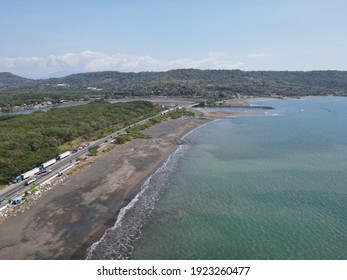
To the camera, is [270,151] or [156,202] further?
[270,151]

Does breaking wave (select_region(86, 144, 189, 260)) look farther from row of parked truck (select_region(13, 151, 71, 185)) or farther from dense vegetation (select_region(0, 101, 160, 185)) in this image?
dense vegetation (select_region(0, 101, 160, 185))

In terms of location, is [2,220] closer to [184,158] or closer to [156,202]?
[156,202]

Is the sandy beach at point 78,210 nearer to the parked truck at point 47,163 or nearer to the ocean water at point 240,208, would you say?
the ocean water at point 240,208

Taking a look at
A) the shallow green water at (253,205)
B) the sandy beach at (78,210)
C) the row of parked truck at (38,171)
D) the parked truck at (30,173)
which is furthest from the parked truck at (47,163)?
the shallow green water at (253,205)

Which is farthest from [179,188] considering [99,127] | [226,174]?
[99,127]

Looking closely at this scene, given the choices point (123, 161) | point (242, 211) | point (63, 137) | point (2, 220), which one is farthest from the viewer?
point (63, 137)

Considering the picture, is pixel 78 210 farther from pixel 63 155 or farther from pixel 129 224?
pixel 63 155
